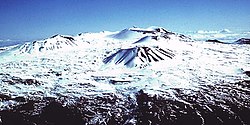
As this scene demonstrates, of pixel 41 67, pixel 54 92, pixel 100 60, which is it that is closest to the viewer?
pixel 54 92

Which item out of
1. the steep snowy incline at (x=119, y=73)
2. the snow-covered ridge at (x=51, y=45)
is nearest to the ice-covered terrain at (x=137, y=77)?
the steep snowy incline at (x=119, y=73)

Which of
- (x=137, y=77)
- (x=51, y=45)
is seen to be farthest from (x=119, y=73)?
(x=51, y=45)

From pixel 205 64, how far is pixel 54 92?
27.3 meters

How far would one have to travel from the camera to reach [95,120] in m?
29.3

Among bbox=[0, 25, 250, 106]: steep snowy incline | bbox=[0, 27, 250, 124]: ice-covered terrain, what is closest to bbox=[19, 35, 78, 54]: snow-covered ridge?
bbox=[0, 27, 250, 124]: ice-covered terrain

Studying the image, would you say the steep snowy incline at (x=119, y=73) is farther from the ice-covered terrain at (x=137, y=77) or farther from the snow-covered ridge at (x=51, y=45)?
the snow-covered ridge at (x=51, y=45)

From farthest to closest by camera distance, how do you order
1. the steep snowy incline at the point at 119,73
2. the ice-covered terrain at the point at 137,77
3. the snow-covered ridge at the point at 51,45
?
1. the snow-covered ridge at the point at 51,45
2. the steep snowy incline at the point at 119,73
3. the ice-covered terrain at the point at 137,77

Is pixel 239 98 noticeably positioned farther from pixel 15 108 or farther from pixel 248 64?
pixel 15 108

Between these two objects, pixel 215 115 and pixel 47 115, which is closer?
pixel 215 115

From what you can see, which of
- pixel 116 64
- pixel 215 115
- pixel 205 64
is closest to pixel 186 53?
pixel 205 64

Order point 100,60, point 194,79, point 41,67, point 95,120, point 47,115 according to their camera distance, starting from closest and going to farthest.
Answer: point 95,120
point 47,115
point 194,79
point 41,67
point 100,60

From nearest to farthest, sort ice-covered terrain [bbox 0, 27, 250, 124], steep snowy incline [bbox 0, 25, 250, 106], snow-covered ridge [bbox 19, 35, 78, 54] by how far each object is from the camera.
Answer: ice-covered terrain [bbox 0, 27, 250, 124] → steep snowy incline [bbox 0, 25, 250, 106] → snow-covered ridge [bbox 19, 35, 78, 54]

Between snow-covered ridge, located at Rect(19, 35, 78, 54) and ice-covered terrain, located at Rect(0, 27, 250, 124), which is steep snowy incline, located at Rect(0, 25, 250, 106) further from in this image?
snow-covered ridge, located at Rect(19, 35, 78, 54)

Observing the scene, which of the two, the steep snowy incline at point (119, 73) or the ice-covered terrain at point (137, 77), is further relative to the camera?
the steep snowy incline at point (119, 73)
